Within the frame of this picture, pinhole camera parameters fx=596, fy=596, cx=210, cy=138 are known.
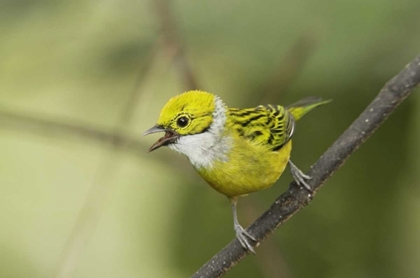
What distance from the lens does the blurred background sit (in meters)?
2.54

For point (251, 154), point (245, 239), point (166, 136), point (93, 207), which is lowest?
point (93, 207)

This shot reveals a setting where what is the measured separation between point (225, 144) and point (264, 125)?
0.21 meters

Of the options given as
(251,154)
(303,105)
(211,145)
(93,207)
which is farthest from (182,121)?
(93,207)

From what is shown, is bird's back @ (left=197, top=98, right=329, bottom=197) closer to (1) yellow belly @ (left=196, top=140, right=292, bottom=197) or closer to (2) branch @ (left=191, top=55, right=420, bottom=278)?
(1) yellow belly @ (left=196, top=140, right=292, bottom=197)

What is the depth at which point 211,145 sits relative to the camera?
1.71 meters

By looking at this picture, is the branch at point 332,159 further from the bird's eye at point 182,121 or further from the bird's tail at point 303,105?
the bird's tail at point 303,105

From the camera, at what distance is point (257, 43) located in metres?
2.68

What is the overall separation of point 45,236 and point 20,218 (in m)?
0.17

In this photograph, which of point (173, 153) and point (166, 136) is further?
point (173, 153)

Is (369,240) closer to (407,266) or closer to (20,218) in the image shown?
(407,266)

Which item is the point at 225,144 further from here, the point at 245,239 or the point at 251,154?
the point at 245,239

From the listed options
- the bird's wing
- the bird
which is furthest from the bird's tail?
the bird

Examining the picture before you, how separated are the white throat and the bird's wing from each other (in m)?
0.06

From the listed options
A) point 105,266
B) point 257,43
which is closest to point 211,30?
point 257,43
